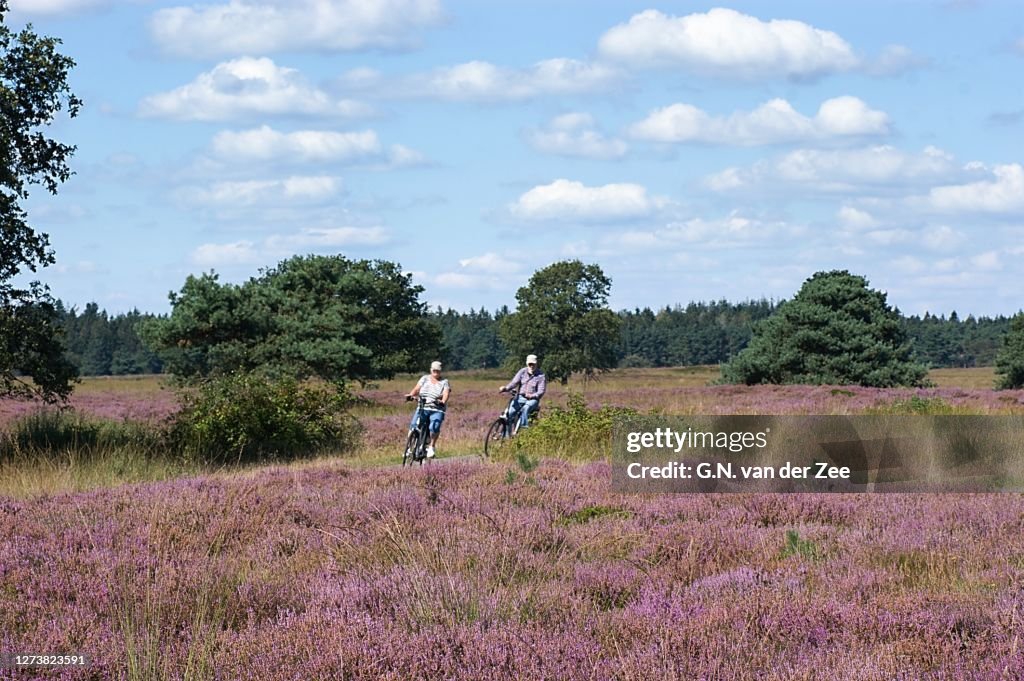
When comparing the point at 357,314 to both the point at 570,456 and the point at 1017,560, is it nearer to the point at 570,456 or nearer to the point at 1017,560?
the point at 570,456

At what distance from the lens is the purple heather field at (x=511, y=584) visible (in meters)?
5.54

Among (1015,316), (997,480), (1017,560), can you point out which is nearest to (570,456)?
(997,480)

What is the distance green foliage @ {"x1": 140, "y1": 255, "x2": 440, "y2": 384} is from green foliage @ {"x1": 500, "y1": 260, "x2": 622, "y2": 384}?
13449 mm

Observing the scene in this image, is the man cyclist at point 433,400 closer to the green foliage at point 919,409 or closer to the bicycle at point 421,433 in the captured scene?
the bicycle at point 421,433

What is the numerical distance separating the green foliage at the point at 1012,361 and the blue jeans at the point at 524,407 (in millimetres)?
48823

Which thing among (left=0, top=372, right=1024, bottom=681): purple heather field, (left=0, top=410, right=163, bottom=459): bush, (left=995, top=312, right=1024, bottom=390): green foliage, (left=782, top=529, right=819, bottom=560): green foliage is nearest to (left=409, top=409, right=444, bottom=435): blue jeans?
(left=0, top=410, right=163, bottom=459): bush

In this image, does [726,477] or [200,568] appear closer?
[200,568]

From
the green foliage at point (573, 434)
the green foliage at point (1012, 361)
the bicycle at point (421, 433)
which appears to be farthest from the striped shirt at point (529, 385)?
the green foliage at point (1012, 361)

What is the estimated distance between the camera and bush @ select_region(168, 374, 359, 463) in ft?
75.0

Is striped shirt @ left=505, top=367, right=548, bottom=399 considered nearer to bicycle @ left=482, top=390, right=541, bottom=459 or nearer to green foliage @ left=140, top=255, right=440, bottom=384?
bicycle @ left=482, top=390, right=541, bottom=459

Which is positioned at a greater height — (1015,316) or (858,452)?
(1015,316)

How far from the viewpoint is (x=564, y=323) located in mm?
99688

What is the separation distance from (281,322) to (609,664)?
2083 inches

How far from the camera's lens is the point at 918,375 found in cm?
5616
